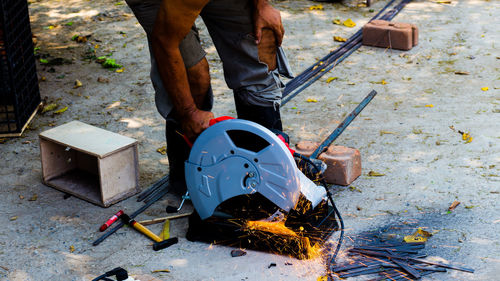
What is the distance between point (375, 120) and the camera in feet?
15.5

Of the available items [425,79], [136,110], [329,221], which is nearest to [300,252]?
[329,221]

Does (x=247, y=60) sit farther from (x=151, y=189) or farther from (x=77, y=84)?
(x=77, y=84)

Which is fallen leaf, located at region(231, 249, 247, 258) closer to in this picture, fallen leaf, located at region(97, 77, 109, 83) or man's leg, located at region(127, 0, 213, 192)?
man's leg, located at region(127, 0, 213, 192)

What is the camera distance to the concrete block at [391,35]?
607 centimetres

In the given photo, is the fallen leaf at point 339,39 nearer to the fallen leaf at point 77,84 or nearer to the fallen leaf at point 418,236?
the fallen leaf at point 77,84

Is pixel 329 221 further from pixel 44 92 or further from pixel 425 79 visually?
pixel 44 92

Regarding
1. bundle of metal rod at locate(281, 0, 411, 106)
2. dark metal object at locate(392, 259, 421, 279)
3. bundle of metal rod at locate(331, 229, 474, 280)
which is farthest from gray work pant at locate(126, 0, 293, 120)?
bundle of metal rod at locate(281, 0, 411, 106)

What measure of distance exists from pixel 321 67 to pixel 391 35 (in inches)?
34.9

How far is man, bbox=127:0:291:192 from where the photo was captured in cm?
329

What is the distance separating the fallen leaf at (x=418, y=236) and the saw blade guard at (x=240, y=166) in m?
0.67

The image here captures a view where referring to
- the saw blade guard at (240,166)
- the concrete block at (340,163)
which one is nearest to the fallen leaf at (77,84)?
the concrete block at (340,163)

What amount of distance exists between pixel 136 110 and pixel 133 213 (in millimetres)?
1579

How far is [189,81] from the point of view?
3.63 metres

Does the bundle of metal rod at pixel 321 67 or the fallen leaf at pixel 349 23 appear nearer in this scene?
the bundle of metal rod at pixel 321 67
